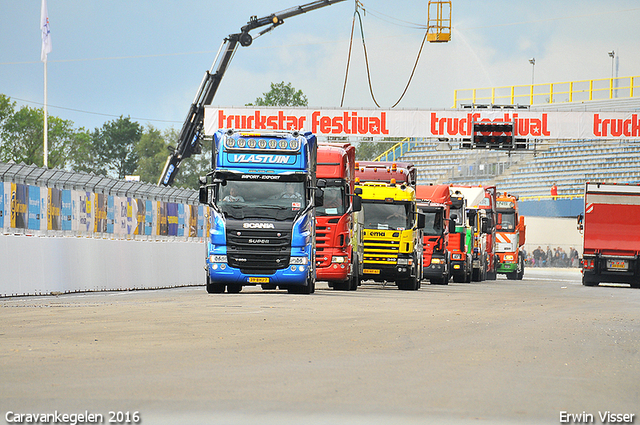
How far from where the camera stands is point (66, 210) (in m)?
25.1

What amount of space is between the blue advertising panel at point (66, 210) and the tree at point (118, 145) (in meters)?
118

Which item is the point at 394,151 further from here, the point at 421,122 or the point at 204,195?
the point at 204,195

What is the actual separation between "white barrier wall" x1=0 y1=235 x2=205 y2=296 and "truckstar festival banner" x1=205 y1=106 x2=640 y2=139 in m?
23.0

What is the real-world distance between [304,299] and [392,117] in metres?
31.0

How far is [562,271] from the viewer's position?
70562mm

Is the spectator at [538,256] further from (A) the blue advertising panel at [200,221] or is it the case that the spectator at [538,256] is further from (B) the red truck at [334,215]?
(B) the red truck at [334,215]

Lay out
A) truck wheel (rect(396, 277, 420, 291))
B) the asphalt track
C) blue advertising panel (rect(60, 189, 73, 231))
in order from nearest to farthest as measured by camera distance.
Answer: the asphalt track
blue advertising panel (rect(60, 189, 73, 231))
truck wheel (rect(396, 277, 420, 291))

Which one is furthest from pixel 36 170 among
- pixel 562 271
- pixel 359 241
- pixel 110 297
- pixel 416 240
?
pixel 562 271

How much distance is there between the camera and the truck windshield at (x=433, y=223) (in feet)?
121

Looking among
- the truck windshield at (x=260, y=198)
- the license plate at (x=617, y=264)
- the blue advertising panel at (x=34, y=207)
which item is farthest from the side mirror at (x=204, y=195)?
the license plate at (x=617, y=264)

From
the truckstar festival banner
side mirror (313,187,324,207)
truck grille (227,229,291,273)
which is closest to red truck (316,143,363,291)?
side mirror (313,187,324,207)

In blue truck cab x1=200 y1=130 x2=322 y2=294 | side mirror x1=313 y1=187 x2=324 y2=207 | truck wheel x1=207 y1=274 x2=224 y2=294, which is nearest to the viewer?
blue truck cab x1=200 y1=130 x2=322 y2=294

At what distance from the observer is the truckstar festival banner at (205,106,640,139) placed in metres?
51.0

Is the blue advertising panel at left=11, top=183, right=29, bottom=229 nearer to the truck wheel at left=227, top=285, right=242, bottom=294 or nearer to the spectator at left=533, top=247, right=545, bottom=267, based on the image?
the truck wheel at left=227, top=285, right=242, bottom=294
